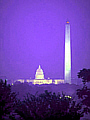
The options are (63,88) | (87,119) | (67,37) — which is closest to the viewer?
(87,119)

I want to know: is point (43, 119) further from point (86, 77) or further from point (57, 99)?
point (86, 77)

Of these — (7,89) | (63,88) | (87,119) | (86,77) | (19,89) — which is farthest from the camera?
(63,88)

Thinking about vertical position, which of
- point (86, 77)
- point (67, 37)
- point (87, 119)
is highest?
point (67, 37)

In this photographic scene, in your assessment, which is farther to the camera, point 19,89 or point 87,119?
A: point 19,89

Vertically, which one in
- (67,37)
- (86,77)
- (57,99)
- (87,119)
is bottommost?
(87,119)

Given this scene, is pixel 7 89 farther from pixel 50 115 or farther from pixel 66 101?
pixel 50 115

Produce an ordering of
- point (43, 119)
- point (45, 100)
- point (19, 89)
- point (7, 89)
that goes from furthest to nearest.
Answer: point (19, 89) < point (7, 89) < point (45, 100) < point (43, 119)

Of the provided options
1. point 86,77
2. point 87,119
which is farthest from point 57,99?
point 87,119

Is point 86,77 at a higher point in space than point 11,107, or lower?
higher

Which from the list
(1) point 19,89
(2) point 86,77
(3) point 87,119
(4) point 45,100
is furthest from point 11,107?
(1) point 19,89
